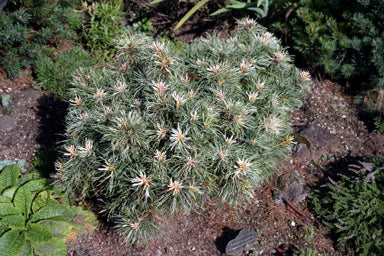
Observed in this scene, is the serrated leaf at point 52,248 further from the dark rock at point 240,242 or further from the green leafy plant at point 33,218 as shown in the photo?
the dark rock at point 240,242

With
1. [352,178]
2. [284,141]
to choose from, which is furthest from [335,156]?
[284,141]

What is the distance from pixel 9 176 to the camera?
3051 millimetres

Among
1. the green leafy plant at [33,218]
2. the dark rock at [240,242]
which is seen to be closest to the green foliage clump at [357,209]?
the dark rock at [240,242]

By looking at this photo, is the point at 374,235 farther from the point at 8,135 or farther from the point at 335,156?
the point at 8,135

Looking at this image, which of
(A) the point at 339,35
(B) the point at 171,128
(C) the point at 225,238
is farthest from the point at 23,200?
(A) the point at 339,35

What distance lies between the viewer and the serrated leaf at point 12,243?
2541mm

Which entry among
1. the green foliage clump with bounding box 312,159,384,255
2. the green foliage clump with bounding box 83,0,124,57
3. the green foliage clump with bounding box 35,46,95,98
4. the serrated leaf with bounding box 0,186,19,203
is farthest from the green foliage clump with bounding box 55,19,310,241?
the green foliage clump with bounding box 83,0,124,57

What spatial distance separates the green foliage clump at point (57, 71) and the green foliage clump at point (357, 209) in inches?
125

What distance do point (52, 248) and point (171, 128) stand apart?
1.45m

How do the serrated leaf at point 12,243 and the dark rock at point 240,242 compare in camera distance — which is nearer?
the serrated leaf at point 12,243

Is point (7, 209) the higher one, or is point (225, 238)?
point (7, 209)

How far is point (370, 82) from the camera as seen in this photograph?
3.99m

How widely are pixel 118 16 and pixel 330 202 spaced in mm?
3827

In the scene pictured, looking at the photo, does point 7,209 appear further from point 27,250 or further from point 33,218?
point 27,250
